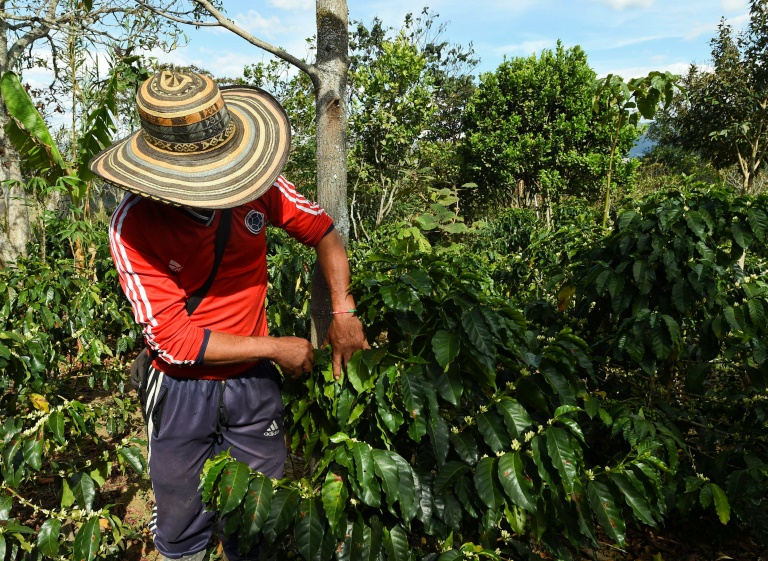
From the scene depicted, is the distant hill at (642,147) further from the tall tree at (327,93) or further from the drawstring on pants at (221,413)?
the drawstring on pants at (221,413)

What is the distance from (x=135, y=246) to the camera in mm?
1773

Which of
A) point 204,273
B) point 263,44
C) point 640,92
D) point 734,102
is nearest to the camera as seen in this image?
point 204,273

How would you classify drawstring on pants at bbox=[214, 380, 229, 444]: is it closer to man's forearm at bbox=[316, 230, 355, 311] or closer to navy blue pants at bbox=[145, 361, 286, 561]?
navy blue pants at bbox=[145, 361, 286, 561]

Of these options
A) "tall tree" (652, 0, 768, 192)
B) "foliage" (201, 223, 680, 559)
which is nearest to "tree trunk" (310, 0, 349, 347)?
"foliage" (201, 223, 680, 559)

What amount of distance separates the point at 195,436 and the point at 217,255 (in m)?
0.71

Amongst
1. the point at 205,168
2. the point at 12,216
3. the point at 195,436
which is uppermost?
the point at 12,216

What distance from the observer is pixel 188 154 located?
69.7 inches

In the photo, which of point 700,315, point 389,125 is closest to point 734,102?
point 389,125

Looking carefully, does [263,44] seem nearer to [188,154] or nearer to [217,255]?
[188,154]

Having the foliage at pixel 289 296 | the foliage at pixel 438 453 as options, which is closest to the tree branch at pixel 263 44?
the foliage at pixel 438 453

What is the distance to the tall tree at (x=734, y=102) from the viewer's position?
10797 millimetres

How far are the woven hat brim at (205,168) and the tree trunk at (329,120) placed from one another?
16.6 inches

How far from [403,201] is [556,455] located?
1081 cm

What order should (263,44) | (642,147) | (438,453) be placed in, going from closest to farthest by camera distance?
(438,453), (263,44), (642,147)
